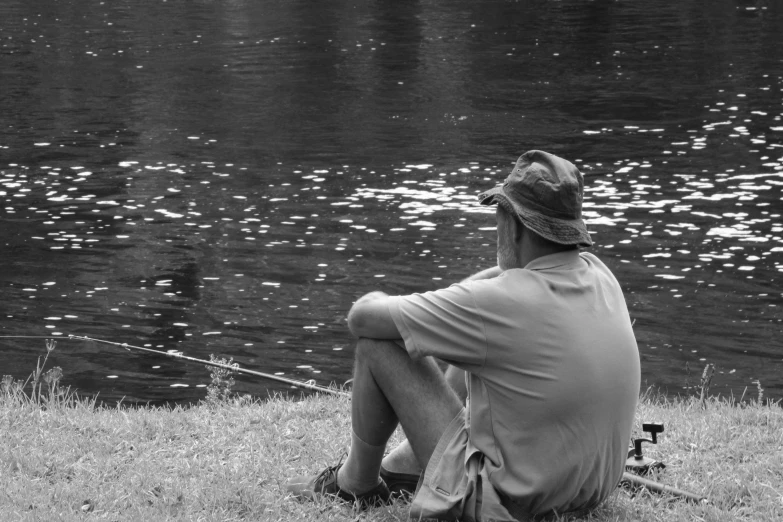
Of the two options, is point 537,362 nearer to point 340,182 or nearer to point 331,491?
point 331,491

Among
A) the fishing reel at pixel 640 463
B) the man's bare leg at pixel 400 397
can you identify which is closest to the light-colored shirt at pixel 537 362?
the man's bare leg at pixel 400 397

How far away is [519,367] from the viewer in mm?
3965

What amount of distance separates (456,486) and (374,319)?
0.66 meters

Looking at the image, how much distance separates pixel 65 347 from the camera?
10039 mm

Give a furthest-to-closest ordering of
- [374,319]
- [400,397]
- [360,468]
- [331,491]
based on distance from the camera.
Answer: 1. [331,491]
2. [360,468]
3. [400,397]
4. [374,319]

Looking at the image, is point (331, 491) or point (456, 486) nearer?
point (456, 486)

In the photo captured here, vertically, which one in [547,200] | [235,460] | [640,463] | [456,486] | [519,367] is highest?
[547,200]

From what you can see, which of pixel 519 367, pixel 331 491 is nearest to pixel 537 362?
pixel 519 367

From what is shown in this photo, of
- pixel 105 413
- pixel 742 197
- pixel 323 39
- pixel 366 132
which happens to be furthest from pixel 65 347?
pixel 323 39

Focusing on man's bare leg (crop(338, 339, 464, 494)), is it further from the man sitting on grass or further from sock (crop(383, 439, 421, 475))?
sock (crop(383, 439, 421, 475))

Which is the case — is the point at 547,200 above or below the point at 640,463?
above

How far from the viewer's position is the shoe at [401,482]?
4.62 metres

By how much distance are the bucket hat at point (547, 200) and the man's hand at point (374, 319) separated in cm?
54

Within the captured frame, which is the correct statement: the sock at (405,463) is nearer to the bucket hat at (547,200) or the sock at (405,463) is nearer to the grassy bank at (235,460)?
the grassy bank at (235,460)
